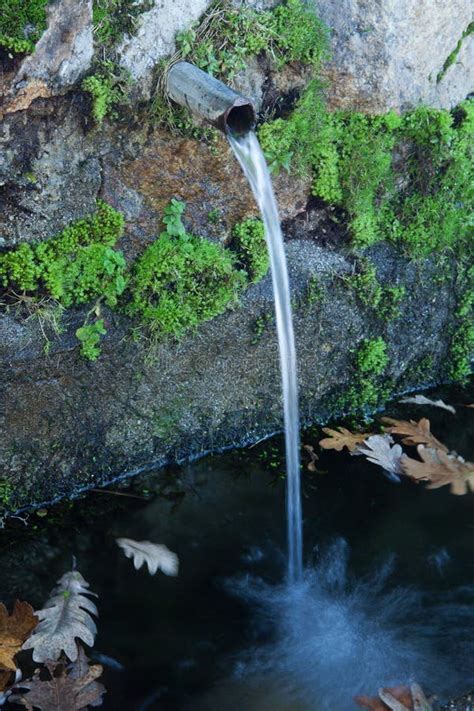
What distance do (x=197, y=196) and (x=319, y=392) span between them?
57.1 inches

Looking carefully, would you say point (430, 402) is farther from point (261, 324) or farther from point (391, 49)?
point (391, 49)

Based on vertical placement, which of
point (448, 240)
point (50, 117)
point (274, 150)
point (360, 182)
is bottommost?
point (448, 240)

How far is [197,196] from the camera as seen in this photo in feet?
13.3

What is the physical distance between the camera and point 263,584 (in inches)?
143

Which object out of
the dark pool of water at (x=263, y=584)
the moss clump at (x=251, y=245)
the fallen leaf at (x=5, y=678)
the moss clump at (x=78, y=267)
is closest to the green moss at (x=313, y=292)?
the moss clump at (x=251, y=245)

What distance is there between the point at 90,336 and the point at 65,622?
1.36 m

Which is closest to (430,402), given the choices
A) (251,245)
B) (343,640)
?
(251,245)

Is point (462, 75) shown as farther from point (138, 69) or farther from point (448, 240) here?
point (138, 69)

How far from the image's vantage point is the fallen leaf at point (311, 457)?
4406mm

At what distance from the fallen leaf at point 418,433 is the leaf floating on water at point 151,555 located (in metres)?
1.62

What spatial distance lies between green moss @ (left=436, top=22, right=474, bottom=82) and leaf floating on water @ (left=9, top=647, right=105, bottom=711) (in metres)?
3.72

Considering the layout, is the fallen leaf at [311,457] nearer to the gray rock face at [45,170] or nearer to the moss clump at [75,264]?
the moss clump at [75,264]

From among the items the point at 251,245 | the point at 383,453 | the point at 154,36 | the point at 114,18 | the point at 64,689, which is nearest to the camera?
the point at 64,689

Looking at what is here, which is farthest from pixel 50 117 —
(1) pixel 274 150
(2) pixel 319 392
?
(2) pixel 319 392
